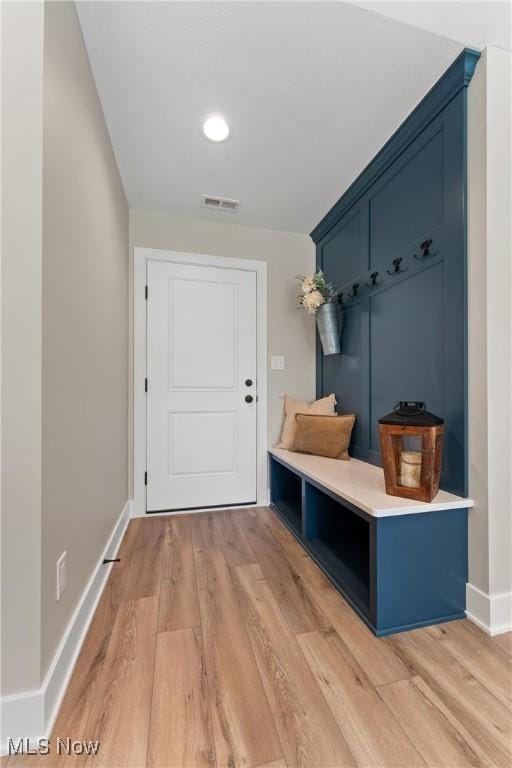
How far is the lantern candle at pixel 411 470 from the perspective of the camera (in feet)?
4.60

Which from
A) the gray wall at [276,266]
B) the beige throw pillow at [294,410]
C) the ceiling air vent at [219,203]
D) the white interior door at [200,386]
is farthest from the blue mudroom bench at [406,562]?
the ceiling air vent at [219,203]

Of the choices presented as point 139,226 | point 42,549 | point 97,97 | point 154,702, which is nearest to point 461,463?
point 154,702

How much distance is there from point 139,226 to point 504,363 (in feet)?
8.49

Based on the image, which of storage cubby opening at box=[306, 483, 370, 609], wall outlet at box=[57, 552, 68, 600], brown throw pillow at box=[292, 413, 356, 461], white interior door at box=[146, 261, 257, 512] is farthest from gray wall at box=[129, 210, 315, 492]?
wall outlet at box=[57, 552, 68, 600]

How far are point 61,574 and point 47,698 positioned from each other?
0.30 metres

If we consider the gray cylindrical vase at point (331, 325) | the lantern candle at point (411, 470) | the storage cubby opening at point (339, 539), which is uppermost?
the gray cylindrical vase at point (331, 325)

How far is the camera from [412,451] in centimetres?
147

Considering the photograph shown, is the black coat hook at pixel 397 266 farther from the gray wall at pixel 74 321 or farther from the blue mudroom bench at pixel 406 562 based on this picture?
the gray wall at pixel 74 321

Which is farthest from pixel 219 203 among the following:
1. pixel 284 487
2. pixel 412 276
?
pixel 284 487

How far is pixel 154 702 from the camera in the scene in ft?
3.22

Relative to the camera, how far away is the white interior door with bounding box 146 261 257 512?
257 centimetres

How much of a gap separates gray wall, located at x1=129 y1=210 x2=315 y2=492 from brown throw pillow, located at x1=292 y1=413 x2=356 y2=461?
19.7 inches

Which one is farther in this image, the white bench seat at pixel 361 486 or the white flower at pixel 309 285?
the white flower at pixel 309 285

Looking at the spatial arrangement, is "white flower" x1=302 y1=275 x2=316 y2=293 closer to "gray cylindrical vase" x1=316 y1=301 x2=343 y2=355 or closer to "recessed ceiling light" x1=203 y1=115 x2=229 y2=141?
"gray cylindrical vase" x1=316 y1=301 x2=343 y2=355
